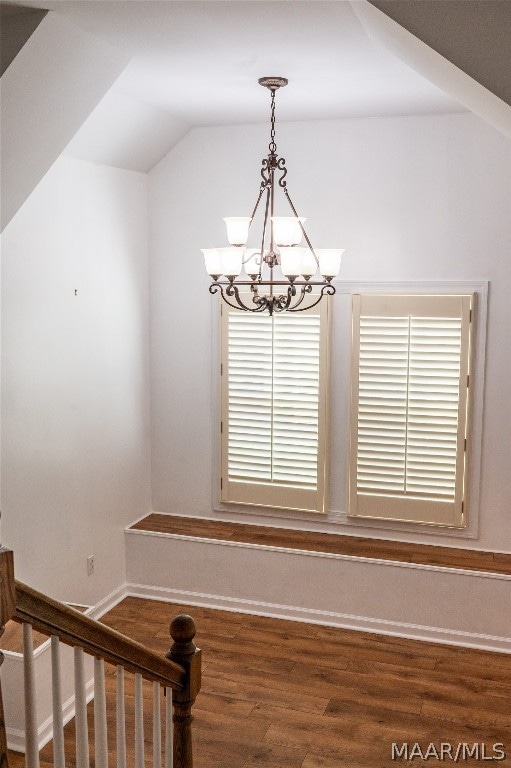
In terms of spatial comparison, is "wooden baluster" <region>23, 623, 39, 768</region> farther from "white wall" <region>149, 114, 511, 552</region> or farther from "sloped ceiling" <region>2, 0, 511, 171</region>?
"white wall" <region>149, 114, 511, 552</region>

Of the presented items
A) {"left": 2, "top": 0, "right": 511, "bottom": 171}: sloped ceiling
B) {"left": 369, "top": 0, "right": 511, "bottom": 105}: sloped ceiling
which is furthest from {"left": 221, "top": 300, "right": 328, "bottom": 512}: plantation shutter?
{"left": 369, "top": 0, "right": 511, "bottom": 105}: sloped ceiling

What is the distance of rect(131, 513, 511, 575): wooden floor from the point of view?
446 centimetres

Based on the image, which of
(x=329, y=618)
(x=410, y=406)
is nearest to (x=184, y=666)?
(x=329, y=618)

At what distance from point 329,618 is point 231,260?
2.41 meters

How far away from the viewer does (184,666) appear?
2.18 m

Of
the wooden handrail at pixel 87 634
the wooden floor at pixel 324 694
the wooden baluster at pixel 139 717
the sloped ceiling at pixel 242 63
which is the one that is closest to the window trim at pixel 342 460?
the wooden floor at pixel 324 694

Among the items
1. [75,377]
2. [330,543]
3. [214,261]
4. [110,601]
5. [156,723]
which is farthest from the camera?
[110,601]

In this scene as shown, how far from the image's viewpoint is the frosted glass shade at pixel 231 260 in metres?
3.26

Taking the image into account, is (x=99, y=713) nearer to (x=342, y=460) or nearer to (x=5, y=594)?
(x=5, y=594)

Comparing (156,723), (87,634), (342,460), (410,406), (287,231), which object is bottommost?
(156,723)

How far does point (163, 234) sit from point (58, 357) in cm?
126

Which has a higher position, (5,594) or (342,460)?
(5,594)

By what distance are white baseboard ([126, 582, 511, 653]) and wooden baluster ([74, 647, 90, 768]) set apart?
10.4 ft

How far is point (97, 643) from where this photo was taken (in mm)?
1636
